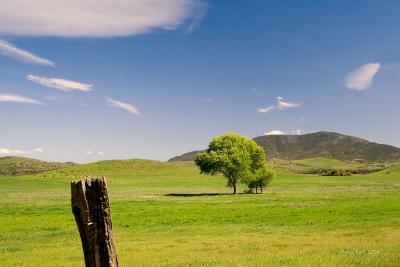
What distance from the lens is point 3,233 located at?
4022 centimetres

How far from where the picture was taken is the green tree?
101 m

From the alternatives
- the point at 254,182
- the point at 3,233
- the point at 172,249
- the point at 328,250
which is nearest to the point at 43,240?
the point at 3,233

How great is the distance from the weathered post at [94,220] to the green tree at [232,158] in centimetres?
8856

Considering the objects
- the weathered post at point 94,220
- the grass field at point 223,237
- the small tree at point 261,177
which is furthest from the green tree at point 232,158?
the weathered post at point 94,220

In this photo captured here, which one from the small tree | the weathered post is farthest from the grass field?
the small tree

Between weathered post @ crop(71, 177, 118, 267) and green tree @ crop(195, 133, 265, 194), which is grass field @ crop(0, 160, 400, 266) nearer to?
weathered post @ crop(71, 177, 118, 267)

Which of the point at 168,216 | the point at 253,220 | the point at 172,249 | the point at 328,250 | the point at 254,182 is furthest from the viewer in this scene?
the point at 254,182

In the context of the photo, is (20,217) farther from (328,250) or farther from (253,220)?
(328,250)

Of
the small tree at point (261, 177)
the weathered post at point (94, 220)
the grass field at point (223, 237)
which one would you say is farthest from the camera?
the small tree at point (261, 177)

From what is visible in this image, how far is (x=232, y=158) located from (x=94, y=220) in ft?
296

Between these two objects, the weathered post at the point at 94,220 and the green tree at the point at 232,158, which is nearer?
the weathered post at the point at 94,220

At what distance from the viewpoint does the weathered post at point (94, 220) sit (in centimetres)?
1160

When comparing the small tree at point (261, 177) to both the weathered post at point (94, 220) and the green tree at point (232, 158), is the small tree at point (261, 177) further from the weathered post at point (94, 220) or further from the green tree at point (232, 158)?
the weathered post at point (94, 220)

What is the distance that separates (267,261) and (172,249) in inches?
333
